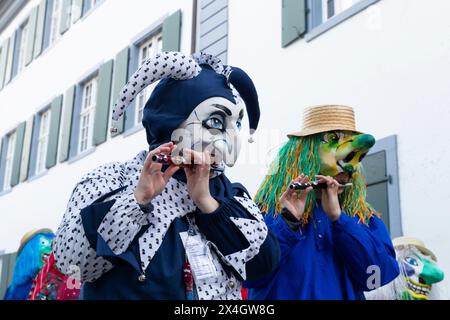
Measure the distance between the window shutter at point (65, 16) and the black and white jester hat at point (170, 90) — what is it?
9020mm

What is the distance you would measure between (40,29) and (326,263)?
10513 mm

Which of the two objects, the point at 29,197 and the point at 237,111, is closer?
the point at 237,111

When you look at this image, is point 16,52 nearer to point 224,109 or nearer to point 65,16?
point 65,16

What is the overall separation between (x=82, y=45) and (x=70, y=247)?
28.2 feet

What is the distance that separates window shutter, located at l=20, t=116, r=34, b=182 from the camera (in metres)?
10.8

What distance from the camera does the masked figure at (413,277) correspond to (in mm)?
2797

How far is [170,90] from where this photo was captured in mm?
1895

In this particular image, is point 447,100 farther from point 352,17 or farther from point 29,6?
point 29,6

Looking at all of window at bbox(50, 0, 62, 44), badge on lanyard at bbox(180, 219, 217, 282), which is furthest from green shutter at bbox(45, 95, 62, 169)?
badge on lanyard at bbox(180, 219, 217, 282)

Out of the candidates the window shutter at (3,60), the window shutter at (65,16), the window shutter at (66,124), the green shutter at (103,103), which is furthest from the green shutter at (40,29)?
the green shutter at (103,103)

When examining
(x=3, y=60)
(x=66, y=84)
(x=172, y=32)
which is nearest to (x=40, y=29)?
(x=66, y=84)

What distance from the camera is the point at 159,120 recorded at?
1842 mm

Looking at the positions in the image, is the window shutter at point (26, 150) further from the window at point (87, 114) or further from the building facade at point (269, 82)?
the window at point (87, 114)
